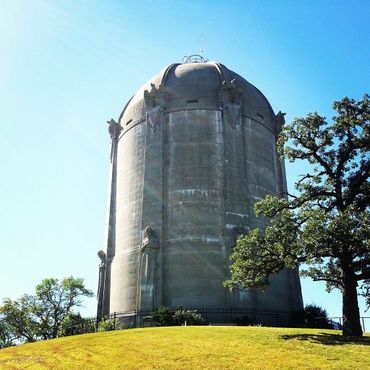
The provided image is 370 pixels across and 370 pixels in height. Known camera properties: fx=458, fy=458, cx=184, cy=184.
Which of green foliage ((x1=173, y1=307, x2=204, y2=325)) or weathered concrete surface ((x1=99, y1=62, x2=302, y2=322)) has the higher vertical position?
weathered concrete surface ((x1=99, y1=62, x2=302, y2=322))

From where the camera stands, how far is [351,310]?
22.0 m

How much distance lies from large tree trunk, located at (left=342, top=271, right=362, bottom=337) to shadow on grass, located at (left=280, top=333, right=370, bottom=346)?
0.62 metres

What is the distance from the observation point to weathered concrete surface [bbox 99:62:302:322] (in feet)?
114

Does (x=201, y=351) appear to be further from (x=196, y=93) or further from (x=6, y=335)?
(x=6, y=335)

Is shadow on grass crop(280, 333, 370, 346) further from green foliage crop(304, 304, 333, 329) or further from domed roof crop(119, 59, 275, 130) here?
domed roof crop(119, 59, 275, 130)

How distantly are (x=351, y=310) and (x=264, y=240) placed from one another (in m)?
5.36

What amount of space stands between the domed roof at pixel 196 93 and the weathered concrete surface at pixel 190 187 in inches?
3.8

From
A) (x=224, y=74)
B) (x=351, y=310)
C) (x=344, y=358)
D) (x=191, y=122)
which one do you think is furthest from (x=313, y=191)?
(x=224, y=74)

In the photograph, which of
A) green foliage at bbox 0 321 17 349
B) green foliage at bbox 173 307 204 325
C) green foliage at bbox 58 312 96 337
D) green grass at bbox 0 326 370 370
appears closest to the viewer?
green grass at bbox 0 326 370 370

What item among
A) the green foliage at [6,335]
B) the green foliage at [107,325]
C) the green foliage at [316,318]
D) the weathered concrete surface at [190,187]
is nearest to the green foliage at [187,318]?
the weathered concrete surface at [190,187]

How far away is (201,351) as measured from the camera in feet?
60.1

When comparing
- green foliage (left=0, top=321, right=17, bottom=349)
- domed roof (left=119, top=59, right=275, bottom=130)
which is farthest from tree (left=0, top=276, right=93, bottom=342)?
domed roof (left=119, top=59, right=275, bottom=130)

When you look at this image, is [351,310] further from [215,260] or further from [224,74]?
[224,74]

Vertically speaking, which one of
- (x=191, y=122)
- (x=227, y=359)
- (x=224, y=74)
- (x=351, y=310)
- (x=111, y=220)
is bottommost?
(x=227, y=359)
